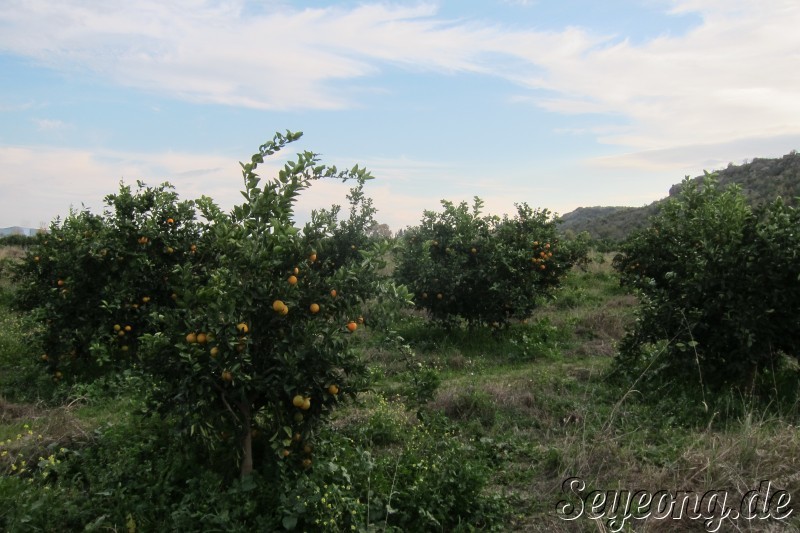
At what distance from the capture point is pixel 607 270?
45.1 feet

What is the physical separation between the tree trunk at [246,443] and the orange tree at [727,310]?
12.1 feet

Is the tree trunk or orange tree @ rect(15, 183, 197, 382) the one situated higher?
orange tree @ rect(15, 183, 197, 382)

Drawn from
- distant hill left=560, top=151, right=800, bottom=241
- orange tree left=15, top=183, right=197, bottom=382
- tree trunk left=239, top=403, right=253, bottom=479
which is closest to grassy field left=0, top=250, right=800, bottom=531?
orange tree left=15, top=183, right=197, bottom=382

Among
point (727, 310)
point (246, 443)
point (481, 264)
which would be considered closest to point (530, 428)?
point (727, 310)

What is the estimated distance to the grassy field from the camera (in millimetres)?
3686

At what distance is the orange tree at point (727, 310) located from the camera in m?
5.25

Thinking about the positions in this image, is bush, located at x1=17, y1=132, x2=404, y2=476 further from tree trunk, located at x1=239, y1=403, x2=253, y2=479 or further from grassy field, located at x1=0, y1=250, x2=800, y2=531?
grassy field, located at x1=0, y1=250, x2=800, y2=531

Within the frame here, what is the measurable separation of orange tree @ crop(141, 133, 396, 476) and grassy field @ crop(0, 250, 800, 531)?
0.53 metres

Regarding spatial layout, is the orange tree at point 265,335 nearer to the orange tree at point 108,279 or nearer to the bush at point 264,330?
the bush at point 264,330

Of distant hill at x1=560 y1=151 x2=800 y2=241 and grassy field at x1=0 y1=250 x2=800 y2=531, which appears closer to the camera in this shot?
grassy field at x1=0 y1=250 x2=800 y2=531

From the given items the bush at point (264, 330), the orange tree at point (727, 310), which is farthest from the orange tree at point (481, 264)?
the bush at point (264, 330)

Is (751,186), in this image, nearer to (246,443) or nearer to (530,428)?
(530,428)

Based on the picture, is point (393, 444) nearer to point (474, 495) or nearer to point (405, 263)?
point (474, 495)

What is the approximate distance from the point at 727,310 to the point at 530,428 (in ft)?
6.91
